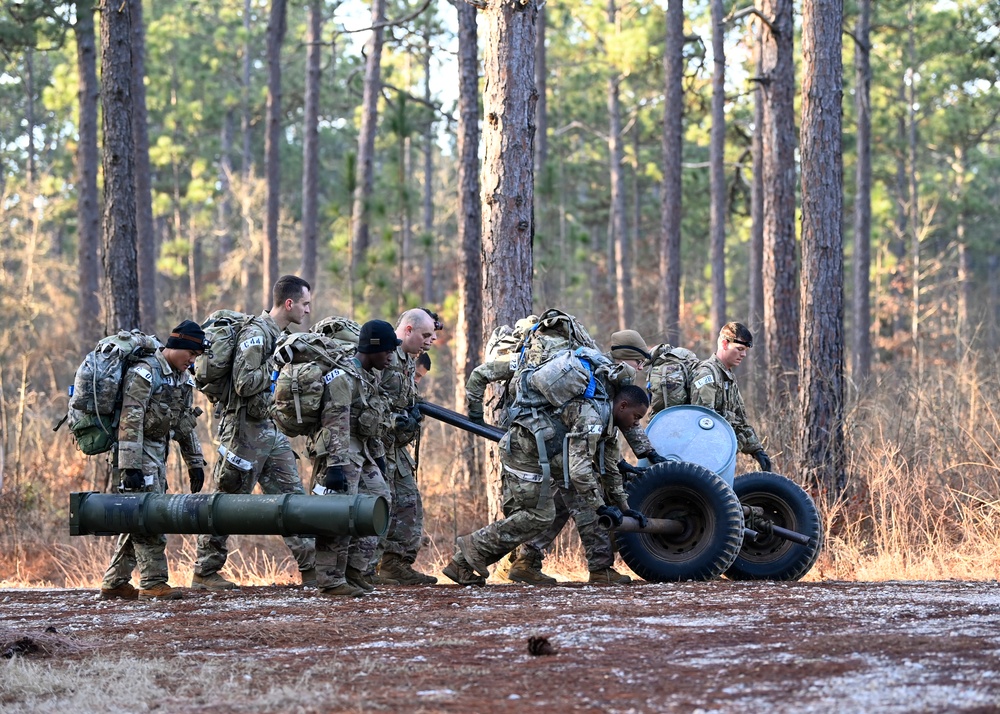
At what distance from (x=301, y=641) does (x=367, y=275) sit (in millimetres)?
13164

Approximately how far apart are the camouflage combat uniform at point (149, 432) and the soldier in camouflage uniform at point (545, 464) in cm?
210

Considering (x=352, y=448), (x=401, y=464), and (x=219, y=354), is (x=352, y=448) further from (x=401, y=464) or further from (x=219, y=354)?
(x=219, y=354)

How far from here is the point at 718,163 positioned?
990 inches

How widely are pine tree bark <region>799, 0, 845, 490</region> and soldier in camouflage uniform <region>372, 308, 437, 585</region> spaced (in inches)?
157

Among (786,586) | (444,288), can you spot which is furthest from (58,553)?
(444,288)

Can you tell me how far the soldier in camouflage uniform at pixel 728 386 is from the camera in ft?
30.1

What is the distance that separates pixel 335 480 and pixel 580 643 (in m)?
2.37

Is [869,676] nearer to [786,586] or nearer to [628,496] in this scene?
[786,586]

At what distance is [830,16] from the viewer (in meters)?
11.9

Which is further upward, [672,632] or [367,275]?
[367,275]

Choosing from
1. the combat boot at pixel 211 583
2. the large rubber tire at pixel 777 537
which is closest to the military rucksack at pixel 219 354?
the combat boot at pixel 211 583

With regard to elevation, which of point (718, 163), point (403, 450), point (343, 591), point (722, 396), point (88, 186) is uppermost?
point (718, 163)

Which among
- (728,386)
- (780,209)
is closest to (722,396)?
(728,386)

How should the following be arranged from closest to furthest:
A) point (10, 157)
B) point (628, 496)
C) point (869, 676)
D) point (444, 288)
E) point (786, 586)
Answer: point (869, 676)
point (786, 586)
point (628, 496)
point (10, 157)
point (444, 288)
